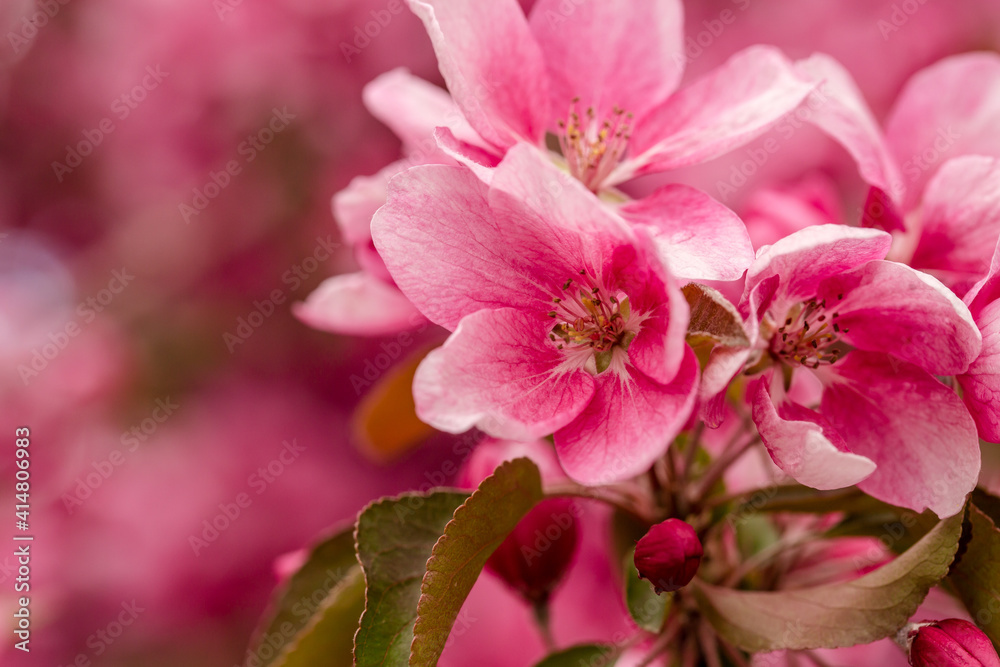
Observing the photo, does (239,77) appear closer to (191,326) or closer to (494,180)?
(191,326)

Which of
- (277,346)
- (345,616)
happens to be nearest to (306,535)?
(277,346)

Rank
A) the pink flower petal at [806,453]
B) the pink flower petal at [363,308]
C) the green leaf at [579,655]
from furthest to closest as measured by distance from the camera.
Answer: the pink flower petal at [363,308] < the green leaf at [579,655] < the pink flower petal at [806,453]

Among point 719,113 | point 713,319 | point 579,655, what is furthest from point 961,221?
point 579,655

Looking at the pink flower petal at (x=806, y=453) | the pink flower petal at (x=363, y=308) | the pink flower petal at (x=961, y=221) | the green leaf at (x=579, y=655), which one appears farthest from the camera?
the pink flower petal at (x=363, y=308)

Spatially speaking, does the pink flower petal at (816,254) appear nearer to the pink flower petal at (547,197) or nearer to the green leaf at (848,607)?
the pink flower petal at (547,197)

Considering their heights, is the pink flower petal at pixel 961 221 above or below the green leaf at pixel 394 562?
below

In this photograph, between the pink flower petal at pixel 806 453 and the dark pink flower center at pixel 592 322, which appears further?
the dark pink flower center at pixel 592 322

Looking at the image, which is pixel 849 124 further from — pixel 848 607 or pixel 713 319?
pixel 848 607

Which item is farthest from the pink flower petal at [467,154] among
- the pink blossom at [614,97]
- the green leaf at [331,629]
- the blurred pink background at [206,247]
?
the blurred pink background at [206,247]
